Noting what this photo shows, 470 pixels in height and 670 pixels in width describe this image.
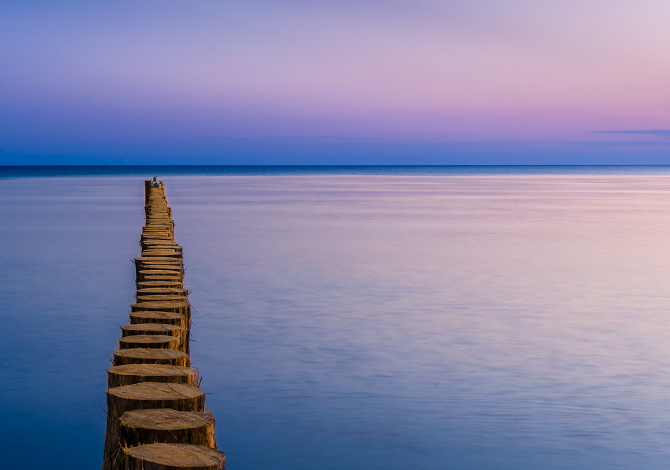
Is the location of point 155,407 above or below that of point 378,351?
above

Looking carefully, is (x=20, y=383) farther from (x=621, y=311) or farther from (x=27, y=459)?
(x=621, y=311)

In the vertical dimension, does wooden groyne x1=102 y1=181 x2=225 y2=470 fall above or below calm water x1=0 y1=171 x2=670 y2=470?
above

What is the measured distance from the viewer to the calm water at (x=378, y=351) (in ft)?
18.3

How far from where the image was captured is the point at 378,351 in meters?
7.88

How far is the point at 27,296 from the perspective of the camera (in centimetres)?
1117

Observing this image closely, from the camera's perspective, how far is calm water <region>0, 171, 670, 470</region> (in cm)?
557

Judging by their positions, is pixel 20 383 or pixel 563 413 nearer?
pixel 563 413

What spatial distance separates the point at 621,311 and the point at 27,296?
8.18m

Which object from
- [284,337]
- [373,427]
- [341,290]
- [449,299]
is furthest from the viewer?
[341,290]

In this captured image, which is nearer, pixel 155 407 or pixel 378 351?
pixel 155 407

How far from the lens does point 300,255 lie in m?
15.6

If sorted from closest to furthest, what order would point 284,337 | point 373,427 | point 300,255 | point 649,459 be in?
point 649,459, point 373,427, point 284,337, point 300,255

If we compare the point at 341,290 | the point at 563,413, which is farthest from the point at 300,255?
the point at 563,413

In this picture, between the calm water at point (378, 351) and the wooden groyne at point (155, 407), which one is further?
the calm water at point (378, 351)
